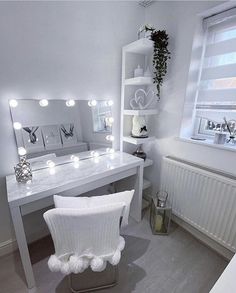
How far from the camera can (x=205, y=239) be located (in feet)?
5.07

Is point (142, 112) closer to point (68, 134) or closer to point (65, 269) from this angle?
point (68, 134)

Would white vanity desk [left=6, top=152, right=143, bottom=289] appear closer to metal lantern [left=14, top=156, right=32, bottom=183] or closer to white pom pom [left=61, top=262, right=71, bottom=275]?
metal lantern [left=14, top=156, right=32, bottom=183]

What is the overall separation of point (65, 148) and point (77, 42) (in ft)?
3.10

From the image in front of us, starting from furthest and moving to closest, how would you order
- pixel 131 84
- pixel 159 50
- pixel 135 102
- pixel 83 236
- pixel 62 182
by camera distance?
pixel 135 102, pixel 131 84, pixel 159 50, pixel 62 182, pixel 83 236

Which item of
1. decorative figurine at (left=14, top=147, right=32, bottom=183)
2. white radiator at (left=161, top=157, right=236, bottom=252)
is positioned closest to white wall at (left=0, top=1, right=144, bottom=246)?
decorative figurine at (left=14, top=147, right=32, bottom=183)

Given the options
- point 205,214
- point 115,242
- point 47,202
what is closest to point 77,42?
point 47,202

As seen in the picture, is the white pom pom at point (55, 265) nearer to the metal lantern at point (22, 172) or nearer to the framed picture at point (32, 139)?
the metal lantern at point (22, 172)

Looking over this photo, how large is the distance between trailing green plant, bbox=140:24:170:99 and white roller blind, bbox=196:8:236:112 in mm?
330

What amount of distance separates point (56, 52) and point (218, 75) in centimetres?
137

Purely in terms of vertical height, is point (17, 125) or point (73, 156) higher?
point (17, 125)

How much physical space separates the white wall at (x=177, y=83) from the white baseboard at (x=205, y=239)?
69 cm

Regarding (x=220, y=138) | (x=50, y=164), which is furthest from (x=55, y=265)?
(x=220, y=138)

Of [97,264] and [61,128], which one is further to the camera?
[61,128]

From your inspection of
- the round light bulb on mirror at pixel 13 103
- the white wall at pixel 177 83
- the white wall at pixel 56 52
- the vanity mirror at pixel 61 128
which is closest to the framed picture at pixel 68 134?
the vanity mirror at pixel 61 128
